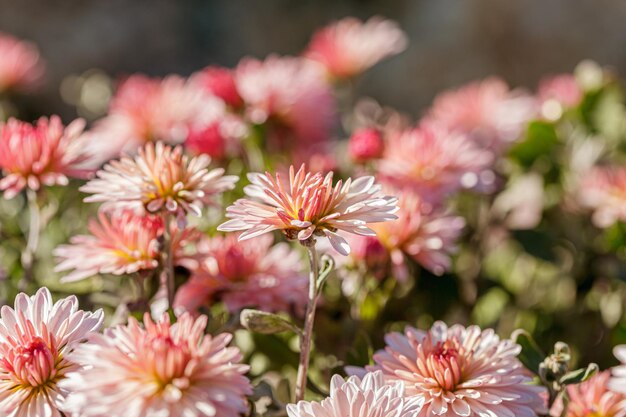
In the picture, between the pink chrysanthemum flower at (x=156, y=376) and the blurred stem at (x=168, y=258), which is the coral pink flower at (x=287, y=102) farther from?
the pink chrysanthemum flower at (x=156, y=376)

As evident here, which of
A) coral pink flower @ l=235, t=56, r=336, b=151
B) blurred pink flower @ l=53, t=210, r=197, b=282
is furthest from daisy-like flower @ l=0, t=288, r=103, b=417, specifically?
coral pink flower @ l=235, t=56, r=336, b=151

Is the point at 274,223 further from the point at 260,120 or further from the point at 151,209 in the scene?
the point at 260,120

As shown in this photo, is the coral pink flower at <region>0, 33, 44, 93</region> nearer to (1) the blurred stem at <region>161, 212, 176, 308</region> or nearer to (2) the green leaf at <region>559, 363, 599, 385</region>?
(1) the blurred stem at <region>161, 212, 176, 308</region>

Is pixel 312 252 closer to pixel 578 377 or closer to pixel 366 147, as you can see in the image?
pixel 578 377

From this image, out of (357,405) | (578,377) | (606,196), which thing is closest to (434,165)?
(606,196)

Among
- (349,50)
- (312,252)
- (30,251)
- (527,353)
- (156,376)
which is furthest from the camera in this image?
(349,50)

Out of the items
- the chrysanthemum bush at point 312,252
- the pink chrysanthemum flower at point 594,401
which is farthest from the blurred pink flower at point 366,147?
the pink chrysanthemum flower at point 594,401

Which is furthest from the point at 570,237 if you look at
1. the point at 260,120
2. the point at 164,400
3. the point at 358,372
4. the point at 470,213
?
the point at 164,400
